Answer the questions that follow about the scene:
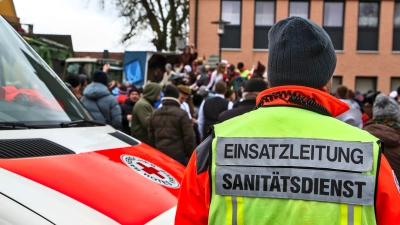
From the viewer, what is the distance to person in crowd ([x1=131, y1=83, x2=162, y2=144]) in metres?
7.45

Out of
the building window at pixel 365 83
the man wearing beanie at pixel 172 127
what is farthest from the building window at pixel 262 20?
the man wearing beanie at pixel 172 127

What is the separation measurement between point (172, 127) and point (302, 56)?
504 cm

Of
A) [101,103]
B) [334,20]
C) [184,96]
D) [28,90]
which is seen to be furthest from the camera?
[334,20]

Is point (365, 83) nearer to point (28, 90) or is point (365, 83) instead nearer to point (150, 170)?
point (28, 90)

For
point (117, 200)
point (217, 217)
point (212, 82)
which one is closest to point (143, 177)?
point (117, 200)

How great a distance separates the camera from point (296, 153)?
5.46 ft

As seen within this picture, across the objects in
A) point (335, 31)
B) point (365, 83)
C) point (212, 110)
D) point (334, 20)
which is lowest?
point (365, 83)

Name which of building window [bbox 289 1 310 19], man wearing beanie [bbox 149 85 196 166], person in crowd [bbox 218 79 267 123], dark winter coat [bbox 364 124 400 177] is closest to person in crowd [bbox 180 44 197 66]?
man wearing beanie [bbox 149 85 196 166]

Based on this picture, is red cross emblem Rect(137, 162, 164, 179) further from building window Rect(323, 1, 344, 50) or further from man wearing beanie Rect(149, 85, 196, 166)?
building window Rect(323, 1, 344, 50)

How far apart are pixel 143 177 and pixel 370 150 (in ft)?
4.49

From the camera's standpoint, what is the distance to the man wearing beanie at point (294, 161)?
5.24 feet

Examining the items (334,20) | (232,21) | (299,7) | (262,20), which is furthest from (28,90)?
(334,20)

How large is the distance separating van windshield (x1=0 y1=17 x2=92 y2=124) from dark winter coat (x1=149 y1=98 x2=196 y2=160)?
10.2 ft

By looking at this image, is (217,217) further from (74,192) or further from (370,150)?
(74,192)
